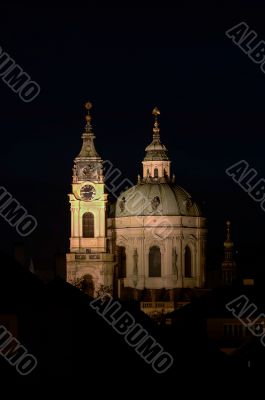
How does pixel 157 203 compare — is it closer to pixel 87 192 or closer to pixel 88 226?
pixel 88 226

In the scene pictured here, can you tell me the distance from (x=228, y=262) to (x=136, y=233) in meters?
7.99

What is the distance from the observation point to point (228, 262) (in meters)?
174

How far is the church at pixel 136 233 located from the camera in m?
170

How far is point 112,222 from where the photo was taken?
6939 inches

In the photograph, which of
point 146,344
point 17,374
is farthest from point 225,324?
point 17,374

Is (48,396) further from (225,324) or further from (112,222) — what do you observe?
(112,222)

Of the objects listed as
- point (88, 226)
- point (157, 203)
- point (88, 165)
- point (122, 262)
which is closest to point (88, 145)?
point (88, 165)

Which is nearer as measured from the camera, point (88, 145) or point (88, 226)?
point (88, 145)

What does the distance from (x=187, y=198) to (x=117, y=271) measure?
347 inches

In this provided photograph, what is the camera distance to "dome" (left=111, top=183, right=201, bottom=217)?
176 metres

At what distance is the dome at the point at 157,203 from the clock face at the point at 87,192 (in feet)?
21.0

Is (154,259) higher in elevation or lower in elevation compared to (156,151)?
lower

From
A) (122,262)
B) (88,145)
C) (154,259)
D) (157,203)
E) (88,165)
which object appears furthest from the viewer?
(157,203)

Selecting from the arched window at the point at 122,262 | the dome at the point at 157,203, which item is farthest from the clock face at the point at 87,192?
the arched window at the point at 122,262
